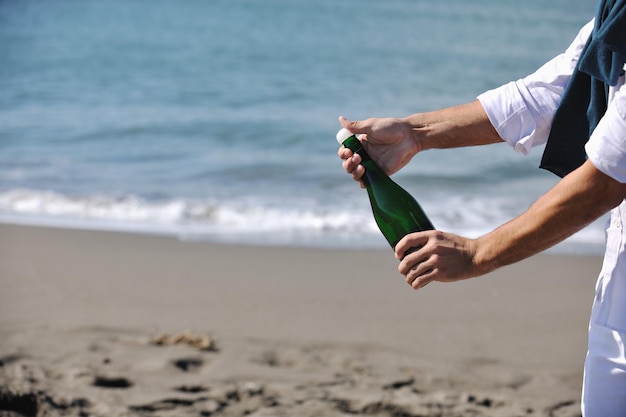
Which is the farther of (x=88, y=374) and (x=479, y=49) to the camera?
(x=479, y=49)

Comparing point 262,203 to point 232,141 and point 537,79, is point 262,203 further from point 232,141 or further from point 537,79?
point 537,79

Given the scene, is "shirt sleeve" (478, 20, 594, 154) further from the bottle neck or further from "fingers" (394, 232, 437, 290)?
"fingers" (394, 232, 437, 290)

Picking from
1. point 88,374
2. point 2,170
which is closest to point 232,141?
point 2,170

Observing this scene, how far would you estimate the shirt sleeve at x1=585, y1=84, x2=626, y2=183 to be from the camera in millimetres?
1845

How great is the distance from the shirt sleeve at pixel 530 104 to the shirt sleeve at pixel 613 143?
1.72 feet

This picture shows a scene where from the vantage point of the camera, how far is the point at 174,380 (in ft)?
13.4

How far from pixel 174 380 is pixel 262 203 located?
4.08 m

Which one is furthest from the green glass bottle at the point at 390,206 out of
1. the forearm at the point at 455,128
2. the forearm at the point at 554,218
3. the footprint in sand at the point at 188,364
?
the footprint in sand at the point at 188,364

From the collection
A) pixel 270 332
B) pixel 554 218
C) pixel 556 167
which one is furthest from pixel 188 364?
pixel 554 218

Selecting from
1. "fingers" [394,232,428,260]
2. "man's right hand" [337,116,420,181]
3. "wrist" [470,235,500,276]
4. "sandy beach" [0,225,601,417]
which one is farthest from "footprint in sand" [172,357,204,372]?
"wrist" [470,235,500,276]

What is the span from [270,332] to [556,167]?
276 cm

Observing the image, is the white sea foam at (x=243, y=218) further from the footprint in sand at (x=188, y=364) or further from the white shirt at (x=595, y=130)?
the white shirt at (x=595, y=130)

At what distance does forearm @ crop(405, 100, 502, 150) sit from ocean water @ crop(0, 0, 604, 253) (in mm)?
3980

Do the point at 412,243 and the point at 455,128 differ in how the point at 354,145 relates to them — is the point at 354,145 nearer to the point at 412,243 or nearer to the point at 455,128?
the point at 455,128
